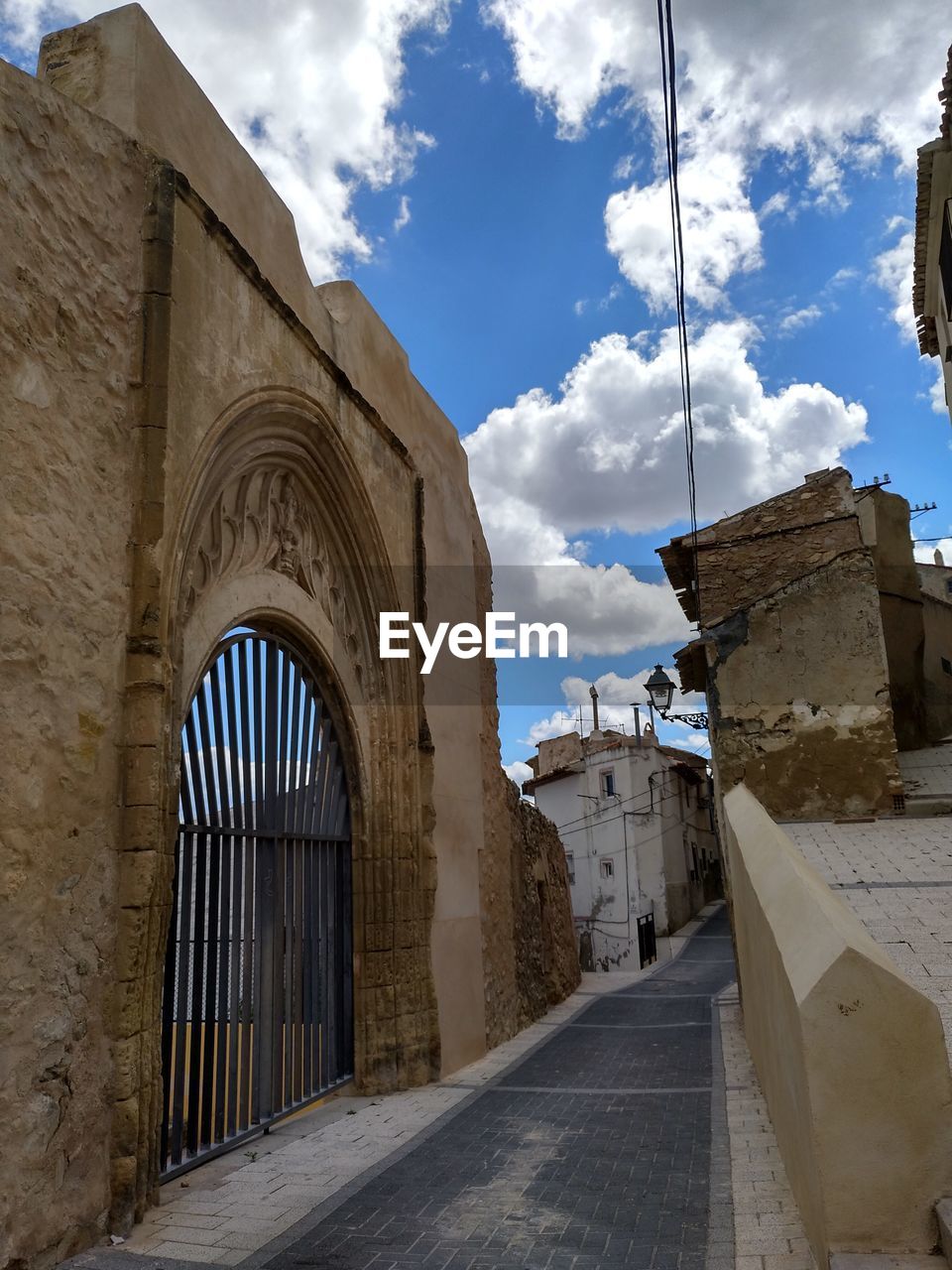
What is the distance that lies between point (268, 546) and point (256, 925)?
8.18ft

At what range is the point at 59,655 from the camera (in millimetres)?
3980

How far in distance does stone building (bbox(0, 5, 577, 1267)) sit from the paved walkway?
1.56 feet

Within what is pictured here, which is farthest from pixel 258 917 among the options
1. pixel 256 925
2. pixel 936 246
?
pixel 936 246

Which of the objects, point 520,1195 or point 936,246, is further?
point 936,246

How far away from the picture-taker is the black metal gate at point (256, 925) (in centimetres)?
521

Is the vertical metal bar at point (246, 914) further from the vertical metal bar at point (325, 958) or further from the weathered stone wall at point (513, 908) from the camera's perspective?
the weathered stone wall at point (513, 908)

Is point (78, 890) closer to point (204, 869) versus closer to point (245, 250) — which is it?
point (204, 869)

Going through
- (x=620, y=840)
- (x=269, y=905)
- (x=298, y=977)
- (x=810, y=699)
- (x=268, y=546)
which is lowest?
(x=298, y=977)

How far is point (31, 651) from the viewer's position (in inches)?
151

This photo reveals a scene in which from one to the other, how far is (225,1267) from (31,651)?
2547mm

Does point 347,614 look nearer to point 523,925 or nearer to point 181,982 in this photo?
point 181,982

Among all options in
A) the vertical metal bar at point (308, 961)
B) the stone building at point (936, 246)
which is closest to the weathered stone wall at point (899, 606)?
the stone building at point (936, 246)

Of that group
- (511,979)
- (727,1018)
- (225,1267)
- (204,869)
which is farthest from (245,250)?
(727,1018)

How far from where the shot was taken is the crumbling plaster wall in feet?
27.9
